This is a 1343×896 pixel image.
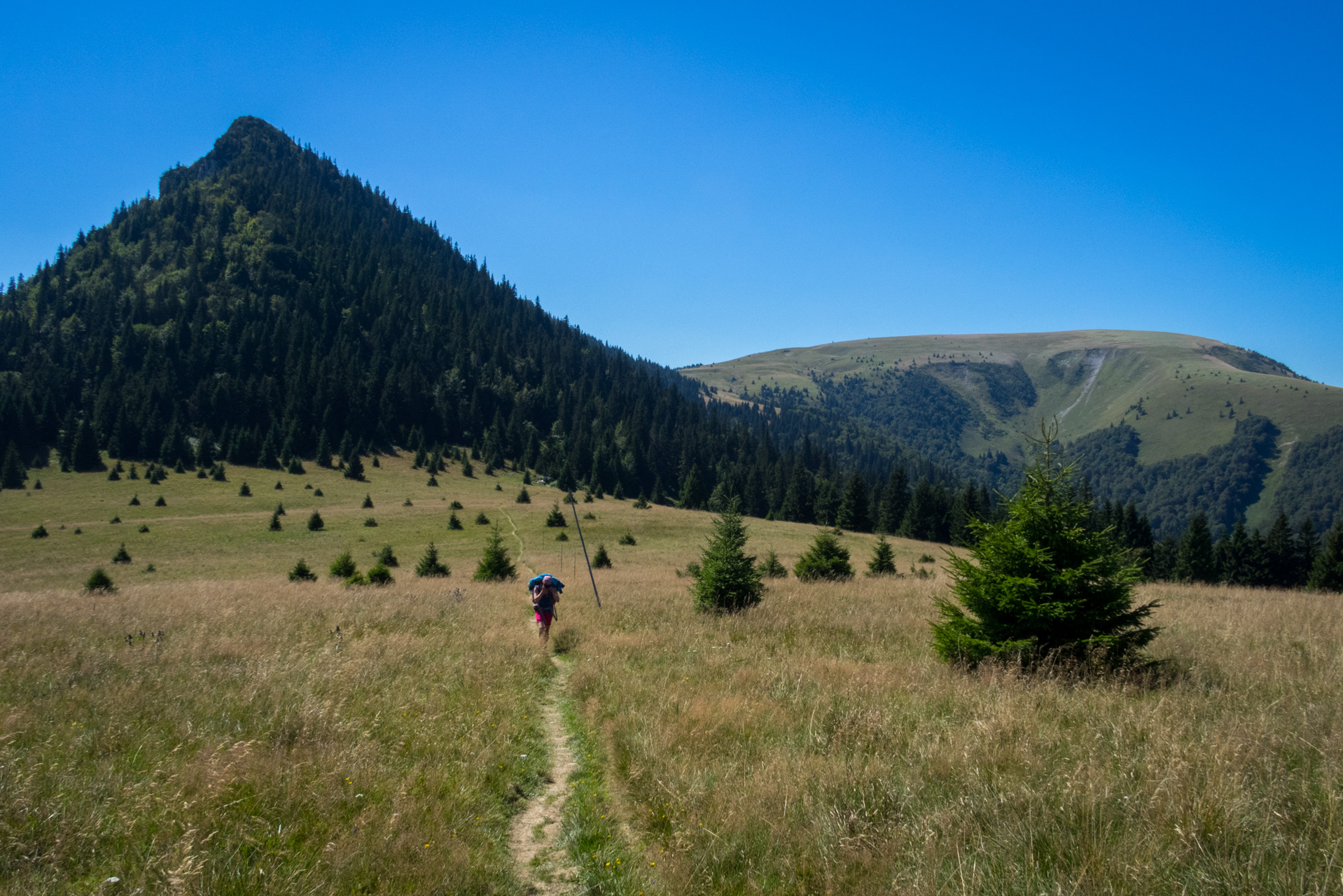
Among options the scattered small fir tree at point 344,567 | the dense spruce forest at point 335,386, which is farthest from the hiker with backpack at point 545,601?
the dense spruce forest at point 335,386

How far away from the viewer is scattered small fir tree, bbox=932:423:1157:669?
7777 millimetres

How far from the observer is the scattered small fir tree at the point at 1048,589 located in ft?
25.5

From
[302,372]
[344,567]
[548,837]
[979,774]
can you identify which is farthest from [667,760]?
[302,372]

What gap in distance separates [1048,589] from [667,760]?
18.8 ft

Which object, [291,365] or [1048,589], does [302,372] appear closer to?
[291,365]

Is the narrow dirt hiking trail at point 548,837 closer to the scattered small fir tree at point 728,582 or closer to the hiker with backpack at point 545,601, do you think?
the hiker with backpack at point 545,601

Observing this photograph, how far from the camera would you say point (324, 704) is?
6.65 meters

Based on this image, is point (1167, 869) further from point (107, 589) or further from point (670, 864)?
point (107, 589)

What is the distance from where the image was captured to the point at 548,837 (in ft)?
17.6

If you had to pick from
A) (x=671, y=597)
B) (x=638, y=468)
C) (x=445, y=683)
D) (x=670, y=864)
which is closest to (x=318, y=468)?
(x=638, y=468)

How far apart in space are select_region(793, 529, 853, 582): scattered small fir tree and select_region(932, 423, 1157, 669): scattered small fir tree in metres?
15.4

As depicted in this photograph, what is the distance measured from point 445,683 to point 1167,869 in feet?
27.7

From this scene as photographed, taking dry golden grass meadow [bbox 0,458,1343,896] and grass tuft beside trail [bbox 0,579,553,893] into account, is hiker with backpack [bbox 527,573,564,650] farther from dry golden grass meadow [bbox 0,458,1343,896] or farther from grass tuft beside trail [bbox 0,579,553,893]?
grass tuft beside trail [bbox 0,579,553,893]

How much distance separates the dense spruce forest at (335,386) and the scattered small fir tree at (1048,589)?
5571 centimetres
